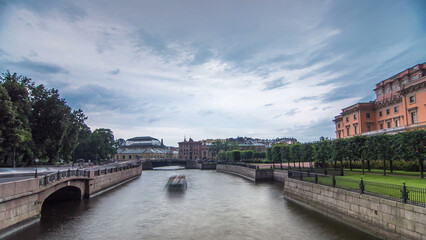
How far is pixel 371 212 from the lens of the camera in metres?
18.8

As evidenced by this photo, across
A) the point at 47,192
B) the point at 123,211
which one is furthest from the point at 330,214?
the point at 47,192

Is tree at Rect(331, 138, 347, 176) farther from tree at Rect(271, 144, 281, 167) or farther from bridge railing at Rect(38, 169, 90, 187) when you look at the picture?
bridge railing at Rect(38, 169, 90, 187)

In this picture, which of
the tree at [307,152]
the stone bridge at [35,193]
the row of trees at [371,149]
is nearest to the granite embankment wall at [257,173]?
the row of trees at [371,149]

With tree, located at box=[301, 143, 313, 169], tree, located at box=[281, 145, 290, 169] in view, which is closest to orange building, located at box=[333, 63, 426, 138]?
tree, located at box=[301, 143, 313, 169]

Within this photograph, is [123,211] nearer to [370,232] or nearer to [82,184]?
[82,184]

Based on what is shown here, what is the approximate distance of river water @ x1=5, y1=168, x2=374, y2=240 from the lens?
20.3 m

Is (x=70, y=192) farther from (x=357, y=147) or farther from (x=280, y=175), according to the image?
(x=357, y=147)

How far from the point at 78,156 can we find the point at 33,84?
42070 mm

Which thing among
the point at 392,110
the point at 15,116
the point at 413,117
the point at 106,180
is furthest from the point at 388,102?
the point at 15,116

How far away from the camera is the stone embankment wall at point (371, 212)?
1516cm

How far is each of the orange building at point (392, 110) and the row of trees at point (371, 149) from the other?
41.5 ft

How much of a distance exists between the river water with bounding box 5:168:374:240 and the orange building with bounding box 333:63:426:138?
3357 centimetres

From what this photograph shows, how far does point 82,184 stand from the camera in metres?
34.3

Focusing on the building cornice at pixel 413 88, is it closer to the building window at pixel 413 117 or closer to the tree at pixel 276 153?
the building window at pixel 413 117
